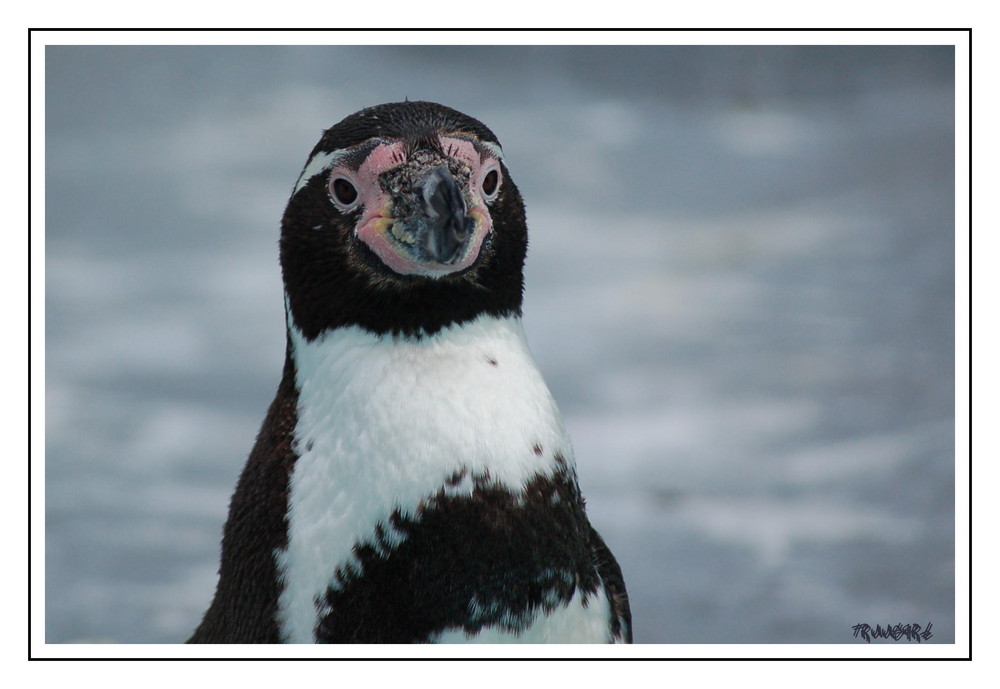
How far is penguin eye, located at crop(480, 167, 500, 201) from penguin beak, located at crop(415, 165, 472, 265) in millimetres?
202

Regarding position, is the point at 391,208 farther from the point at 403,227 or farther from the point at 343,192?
the point at 343,192

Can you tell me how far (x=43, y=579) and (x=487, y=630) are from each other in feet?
4.15

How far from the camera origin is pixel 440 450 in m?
2.13

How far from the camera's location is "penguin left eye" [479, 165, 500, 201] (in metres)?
2.33

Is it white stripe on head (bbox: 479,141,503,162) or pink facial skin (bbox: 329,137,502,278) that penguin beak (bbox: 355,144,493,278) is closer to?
pink facial skin (bbox: 329,137,502,278)

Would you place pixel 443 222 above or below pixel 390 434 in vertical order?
above

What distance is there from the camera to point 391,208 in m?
2.17

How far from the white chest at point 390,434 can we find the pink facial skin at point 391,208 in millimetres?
178
